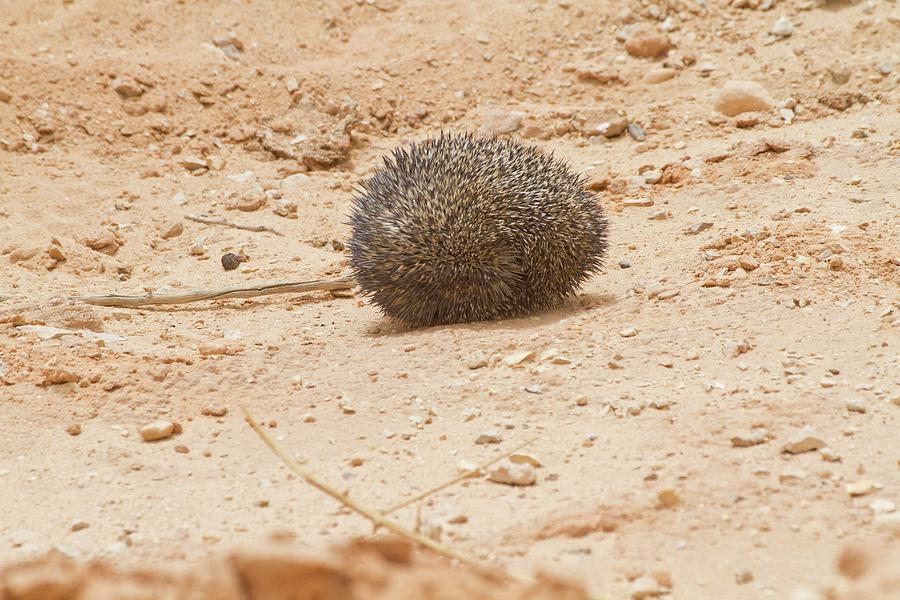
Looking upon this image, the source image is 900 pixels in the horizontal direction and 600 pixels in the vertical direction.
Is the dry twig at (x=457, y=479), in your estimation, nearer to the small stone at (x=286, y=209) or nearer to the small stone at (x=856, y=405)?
the small stone at (x=856, y=405)

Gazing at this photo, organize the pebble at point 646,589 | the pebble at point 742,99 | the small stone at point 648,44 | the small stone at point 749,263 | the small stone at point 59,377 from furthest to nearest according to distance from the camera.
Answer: the small stone at point 648,44 < the pebble at point 742,99 < the small stone at point 749,263 < the small stone at point 59,377 < the pebble at point 646,589

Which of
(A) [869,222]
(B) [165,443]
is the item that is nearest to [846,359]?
(A) [869,222]

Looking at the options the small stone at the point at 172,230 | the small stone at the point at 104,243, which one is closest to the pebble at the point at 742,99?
the small stone at the point at 172,230

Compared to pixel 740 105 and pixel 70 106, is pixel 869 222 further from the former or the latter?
pixel 70 106

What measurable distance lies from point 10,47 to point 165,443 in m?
6.75

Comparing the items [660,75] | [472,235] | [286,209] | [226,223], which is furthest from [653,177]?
[226,223]

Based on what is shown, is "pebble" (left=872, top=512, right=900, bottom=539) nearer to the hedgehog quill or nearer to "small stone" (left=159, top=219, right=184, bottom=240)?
the hedgehog quill

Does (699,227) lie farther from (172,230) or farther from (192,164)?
(192,164)

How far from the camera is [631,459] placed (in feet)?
11.5

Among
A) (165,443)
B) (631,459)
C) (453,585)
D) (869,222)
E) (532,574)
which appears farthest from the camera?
(869,222)

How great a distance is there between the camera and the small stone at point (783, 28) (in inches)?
372

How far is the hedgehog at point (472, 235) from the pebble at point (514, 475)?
222 cm

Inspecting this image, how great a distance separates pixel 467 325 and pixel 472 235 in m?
0.52

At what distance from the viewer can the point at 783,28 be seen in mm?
9469
